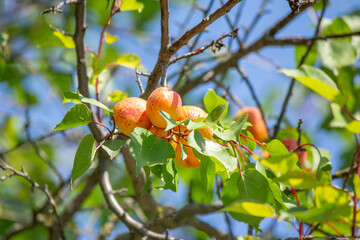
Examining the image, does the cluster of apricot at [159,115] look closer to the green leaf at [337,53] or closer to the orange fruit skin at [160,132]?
the orange fruit skin at [160,132]

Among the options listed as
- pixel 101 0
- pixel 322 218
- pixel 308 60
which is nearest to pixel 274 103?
pixel 308 60

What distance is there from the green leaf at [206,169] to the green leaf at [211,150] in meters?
0.05

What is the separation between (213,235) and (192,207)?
0.17m

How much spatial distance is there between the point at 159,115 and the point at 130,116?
0.09 metres

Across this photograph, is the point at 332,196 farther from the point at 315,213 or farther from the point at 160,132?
the point at 160,132

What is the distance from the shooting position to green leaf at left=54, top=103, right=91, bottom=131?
3.41 ft

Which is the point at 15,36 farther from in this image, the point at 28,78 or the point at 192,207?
the point at 192,207

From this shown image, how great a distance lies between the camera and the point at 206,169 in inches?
40.8

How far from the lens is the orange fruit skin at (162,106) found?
39.8 inches

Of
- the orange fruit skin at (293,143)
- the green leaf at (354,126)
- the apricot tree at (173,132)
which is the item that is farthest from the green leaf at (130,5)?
the green leaf at (354,126)

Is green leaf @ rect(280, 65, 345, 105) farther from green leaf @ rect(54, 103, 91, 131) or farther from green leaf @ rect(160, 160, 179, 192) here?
green leaf @ rect(54, 103, 91, 131)

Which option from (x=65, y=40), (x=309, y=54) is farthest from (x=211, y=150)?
(x=309, y=54)

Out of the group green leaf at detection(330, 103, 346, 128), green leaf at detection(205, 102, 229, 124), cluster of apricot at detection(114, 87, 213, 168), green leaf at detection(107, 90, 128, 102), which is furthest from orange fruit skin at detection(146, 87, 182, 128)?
green leaf at detection(107, 90, 128, 102)

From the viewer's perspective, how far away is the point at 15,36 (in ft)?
9.28
